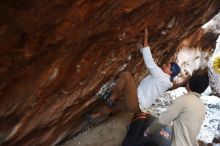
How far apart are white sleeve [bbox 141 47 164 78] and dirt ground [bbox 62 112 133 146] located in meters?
1.80

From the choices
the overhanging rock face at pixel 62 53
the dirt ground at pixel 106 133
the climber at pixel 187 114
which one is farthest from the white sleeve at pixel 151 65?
the dirt ground at pixel 106 133

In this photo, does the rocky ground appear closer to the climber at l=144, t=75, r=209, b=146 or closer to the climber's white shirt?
the climber's white shirt

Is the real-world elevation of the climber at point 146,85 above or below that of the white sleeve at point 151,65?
below

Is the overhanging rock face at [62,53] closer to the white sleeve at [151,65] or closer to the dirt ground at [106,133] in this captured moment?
the dirt ground at [106,133]

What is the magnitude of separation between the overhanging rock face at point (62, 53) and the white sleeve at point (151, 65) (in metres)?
0.45

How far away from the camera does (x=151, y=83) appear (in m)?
5.57

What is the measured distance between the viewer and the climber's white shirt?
529 centimetres

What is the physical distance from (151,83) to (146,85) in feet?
0.45

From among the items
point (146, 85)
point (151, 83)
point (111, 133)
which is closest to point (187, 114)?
point (151, 83)

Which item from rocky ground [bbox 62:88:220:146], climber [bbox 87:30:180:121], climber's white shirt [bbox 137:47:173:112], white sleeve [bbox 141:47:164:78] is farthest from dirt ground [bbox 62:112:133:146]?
white sleeve [bbox 141:47:164:78]

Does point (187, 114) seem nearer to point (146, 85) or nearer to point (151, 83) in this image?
point (151, 83)

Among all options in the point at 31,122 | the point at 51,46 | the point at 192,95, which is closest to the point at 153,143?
the point at 192,95

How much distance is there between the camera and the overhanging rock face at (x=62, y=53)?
3.95 meters

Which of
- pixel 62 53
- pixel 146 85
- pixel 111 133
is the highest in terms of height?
pixel 62 53
